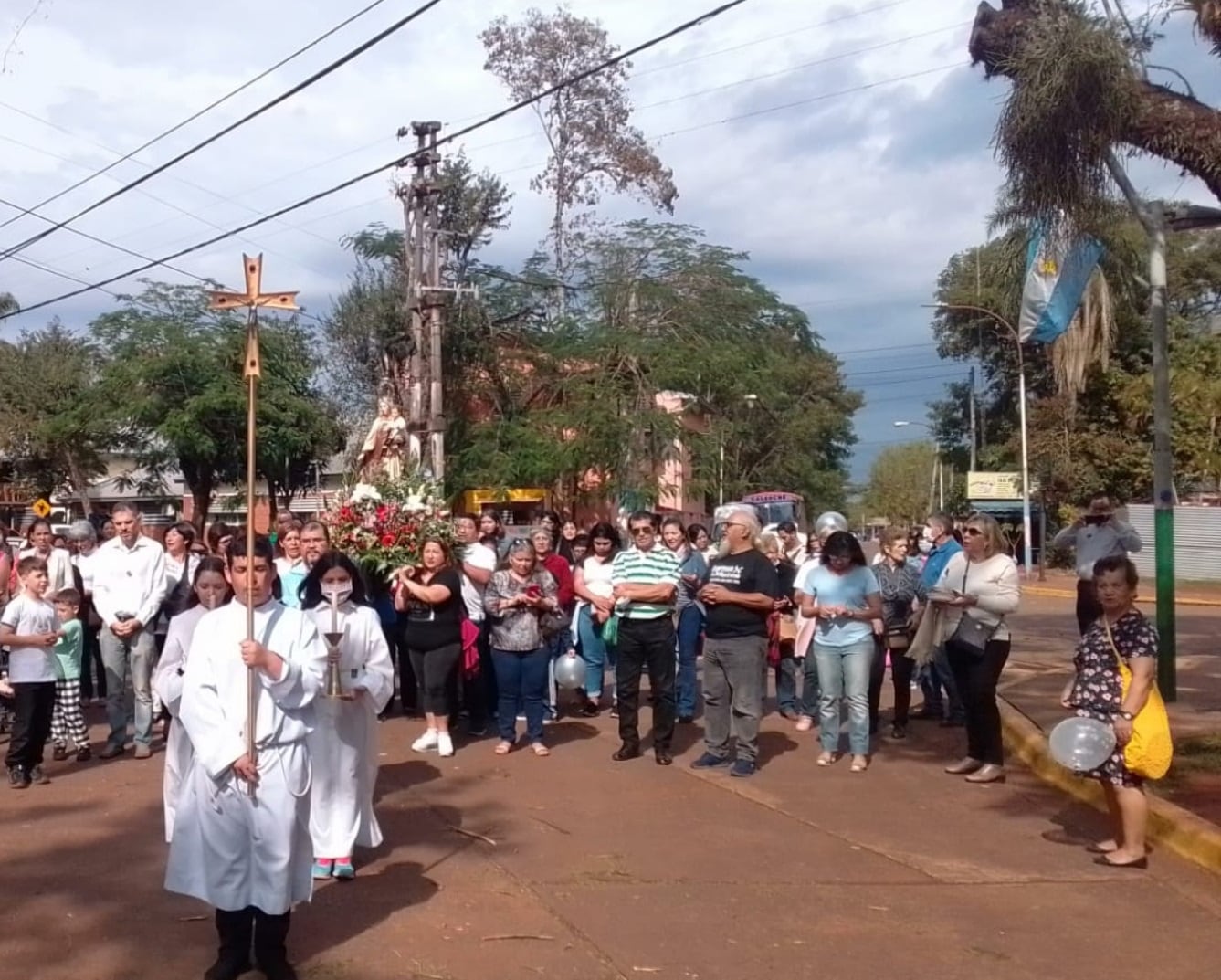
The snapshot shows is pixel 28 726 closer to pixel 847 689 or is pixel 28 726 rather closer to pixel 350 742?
pixel 350 742

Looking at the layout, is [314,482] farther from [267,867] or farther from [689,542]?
[267,867]

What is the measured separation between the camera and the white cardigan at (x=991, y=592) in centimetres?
946

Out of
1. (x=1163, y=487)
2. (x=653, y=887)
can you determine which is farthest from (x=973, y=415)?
(x=653, y=887)

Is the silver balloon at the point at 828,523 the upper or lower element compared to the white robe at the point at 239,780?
upper

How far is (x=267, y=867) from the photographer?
509 cm

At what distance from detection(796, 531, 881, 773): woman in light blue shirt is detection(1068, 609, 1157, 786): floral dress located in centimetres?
254

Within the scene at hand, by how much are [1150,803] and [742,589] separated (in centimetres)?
285

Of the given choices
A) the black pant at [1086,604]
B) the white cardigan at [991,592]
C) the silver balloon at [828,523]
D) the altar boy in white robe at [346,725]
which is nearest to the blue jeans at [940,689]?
the black pant at [1086,604]

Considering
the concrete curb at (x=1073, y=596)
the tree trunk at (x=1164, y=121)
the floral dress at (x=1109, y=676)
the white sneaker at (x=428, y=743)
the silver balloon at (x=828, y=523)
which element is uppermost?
the tree trunk at (x=1164, y=121)

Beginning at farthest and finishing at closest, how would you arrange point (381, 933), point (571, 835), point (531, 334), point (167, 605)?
point (531, 334), point (167, 605), point (571, 835), point (381, 933)

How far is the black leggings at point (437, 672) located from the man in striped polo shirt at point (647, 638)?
1.18 m

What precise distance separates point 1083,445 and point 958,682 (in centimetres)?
3992

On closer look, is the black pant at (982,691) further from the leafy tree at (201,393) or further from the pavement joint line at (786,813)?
the leafy tree at (201,393)

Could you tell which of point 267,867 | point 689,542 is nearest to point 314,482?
point 689,542
